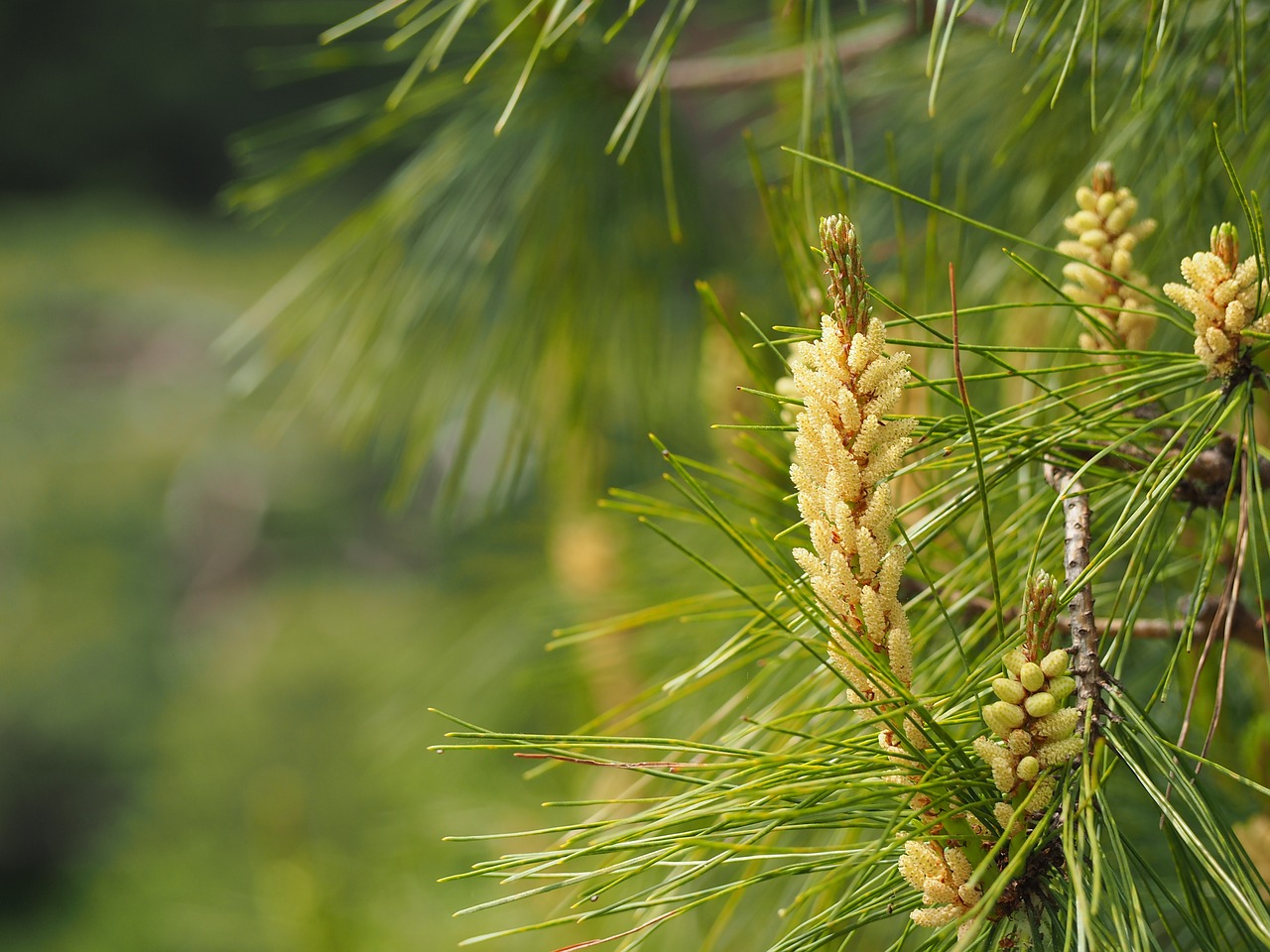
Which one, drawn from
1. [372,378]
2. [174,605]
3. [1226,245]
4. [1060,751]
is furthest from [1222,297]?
[174,605]

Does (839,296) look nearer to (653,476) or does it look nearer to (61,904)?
(653,476)

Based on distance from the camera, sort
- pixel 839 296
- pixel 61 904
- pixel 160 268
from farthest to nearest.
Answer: pixel 160 268, pixel 61 904, pixel 839 296

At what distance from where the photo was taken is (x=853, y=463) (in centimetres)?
23

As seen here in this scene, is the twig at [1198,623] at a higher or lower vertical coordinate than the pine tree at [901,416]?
lower

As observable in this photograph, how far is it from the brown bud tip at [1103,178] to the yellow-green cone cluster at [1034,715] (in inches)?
5.6

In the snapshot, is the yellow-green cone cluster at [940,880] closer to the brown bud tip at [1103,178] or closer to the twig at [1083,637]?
the twig at [1083,637]

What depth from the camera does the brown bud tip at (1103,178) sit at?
0.31m

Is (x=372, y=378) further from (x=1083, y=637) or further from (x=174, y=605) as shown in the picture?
(x=174, y=605)

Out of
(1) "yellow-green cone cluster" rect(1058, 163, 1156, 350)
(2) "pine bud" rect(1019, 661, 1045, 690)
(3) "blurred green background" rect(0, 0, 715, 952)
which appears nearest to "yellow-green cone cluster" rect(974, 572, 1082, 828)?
(2) "pine bud" rect(1019, 661, 1045, 690)

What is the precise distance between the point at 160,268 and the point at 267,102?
1063 mm

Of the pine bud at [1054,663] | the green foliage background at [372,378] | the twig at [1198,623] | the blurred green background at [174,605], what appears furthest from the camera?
the blurred green background at [174,605]

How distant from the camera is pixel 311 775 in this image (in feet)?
7.75

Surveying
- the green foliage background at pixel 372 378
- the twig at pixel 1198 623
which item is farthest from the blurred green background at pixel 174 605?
the twig at pixel 1198 623

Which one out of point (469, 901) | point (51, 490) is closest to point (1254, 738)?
point (469, 901)
